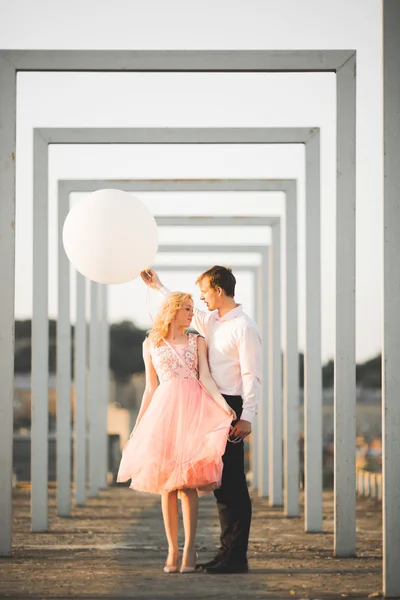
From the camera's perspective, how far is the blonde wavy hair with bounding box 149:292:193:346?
8242 millimetres

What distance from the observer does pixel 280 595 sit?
24.0ft

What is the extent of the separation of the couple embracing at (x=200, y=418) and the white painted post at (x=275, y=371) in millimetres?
6990

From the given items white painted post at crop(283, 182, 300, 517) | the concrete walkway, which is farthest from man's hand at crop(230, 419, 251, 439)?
white painted post at crop(283, 182, 300, 517)

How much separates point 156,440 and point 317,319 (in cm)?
338

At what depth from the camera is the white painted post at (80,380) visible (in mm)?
15109

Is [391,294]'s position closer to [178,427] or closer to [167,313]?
[167,313]

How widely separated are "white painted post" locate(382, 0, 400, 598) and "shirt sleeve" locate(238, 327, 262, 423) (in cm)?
119

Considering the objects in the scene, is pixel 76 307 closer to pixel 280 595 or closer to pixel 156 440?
pixel 156 440

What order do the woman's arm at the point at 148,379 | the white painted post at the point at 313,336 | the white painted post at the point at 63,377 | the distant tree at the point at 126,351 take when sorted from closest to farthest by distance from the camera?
the woman's arm at the point at 148,379 < the white painted post at the point at 313,336 < the white painted post at the point at 63,377 < the distant tree at the point at 126,351

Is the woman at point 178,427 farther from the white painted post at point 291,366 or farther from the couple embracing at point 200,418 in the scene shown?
the white painted post at point 291,366

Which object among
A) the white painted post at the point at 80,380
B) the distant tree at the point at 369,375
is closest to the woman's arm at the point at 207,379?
the white painted post at the point at 80,380

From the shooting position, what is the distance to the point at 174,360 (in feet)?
27.1

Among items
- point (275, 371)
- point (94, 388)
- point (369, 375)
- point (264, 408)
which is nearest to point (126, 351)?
point (369, 375)
